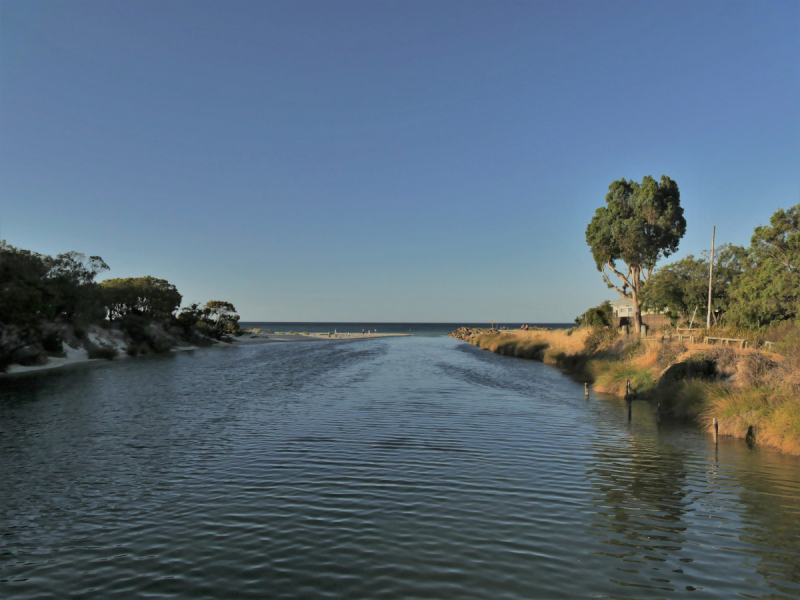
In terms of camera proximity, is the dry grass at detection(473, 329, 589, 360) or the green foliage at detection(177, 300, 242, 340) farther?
the green foliage at detection(177, 300, 242, 340)

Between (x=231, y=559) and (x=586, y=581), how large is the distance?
5.16 meters

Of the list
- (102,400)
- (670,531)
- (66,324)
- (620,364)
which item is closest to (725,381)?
(620,364)

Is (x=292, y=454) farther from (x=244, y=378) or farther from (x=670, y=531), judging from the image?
(x=244, y=378)

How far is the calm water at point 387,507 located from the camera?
6.80 metres

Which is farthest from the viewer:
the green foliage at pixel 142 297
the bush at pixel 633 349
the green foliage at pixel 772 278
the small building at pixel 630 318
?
the green foliage at pixel 142 297

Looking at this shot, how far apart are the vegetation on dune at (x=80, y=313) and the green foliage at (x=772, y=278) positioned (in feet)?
161

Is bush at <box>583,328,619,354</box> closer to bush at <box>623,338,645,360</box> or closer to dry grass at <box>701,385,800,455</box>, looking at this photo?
bush at <box>623,338,645,360</box>

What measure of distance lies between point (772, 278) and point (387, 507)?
35.2 meters

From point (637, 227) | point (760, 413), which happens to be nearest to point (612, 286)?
point (637, 227)

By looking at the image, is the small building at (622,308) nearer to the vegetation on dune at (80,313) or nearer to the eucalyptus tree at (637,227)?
the eucalyptus tree at (637,227)

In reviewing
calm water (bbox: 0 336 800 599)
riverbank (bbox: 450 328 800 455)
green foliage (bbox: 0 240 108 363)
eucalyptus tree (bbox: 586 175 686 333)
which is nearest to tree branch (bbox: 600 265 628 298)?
eucalyptus tree (bbox: 586 175 686 333)

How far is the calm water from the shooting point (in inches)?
268

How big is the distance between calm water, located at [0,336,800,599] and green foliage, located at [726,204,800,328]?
2058 cm

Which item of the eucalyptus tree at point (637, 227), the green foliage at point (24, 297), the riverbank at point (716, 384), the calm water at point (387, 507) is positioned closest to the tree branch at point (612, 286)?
the eucalyptus tree at point (637, 227)
